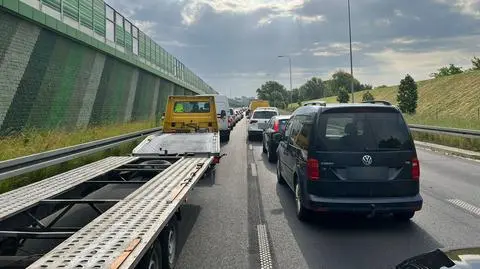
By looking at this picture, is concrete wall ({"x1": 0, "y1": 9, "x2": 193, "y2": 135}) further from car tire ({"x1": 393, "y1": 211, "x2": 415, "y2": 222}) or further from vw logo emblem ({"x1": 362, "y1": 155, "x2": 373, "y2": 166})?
car tire ({"x1": 393, "y1": 211, "x2": 415, "y2": 222})

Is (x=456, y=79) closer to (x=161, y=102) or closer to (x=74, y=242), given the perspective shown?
(x=161, y=102)

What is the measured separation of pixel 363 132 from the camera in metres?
6.28

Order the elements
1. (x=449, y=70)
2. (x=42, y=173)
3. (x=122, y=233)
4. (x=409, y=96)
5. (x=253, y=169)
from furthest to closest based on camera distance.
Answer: (x=449, y=70), (x=409, y=96), (x=253, y=169), (x=42, y=173), (x=122, y=233)

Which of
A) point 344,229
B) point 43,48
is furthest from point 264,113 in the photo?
point 344,229

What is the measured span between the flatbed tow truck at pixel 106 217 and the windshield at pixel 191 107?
7148 mm

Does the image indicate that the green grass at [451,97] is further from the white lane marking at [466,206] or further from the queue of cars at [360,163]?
Result: the queue of cars at [360,163]

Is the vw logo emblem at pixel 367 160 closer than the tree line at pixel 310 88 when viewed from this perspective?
Yes

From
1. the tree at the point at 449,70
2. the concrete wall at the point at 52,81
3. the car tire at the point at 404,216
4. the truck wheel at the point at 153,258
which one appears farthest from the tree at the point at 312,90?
the truck wheel at the point at 153,258

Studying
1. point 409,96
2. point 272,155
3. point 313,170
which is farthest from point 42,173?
point 409,96

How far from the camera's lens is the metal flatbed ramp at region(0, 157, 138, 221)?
436 cm

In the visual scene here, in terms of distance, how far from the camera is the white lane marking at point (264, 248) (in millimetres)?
4852

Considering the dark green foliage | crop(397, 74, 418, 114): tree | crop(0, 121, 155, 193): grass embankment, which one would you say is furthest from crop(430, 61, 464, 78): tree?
crop(0, 121, 155, 193): grass embankment

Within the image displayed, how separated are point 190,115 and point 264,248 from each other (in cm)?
1085

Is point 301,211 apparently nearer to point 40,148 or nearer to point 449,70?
point 40,148
